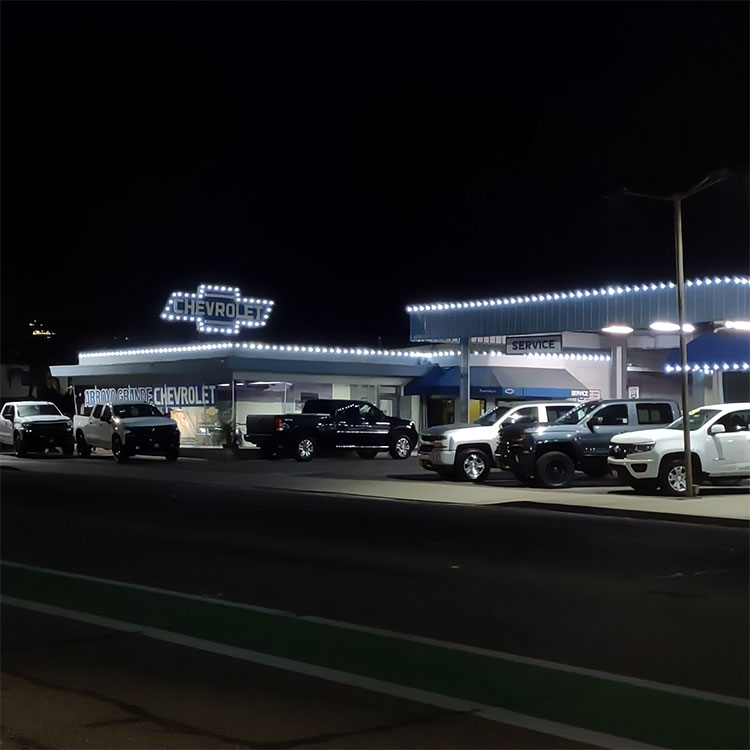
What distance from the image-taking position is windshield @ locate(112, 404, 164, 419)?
1336 inches

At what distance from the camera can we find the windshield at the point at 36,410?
3800cm

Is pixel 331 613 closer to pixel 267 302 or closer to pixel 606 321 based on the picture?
pixel 606 321

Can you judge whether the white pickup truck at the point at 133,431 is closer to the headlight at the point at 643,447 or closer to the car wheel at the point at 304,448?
the car wheel at the point at 304,448

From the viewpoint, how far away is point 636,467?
68.8ft

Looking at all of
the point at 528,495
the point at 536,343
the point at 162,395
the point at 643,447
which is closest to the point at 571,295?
the point at 536,343

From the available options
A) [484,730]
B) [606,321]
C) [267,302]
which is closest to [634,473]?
[606,321]

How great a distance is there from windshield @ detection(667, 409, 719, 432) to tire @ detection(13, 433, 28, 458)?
929 inches

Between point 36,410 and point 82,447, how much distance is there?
3.32 metres

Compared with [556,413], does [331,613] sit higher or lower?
lower

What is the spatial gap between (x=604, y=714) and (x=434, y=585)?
4.73 metres

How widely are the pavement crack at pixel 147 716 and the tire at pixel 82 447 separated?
29.4 metres

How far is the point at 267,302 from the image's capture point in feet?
142

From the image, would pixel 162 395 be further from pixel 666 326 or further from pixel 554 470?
pixel 554 470

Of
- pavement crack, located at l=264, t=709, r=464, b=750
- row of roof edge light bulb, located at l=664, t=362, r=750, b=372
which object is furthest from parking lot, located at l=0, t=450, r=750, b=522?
pavement crack, located at l=264, t=709, r=464, b=750
